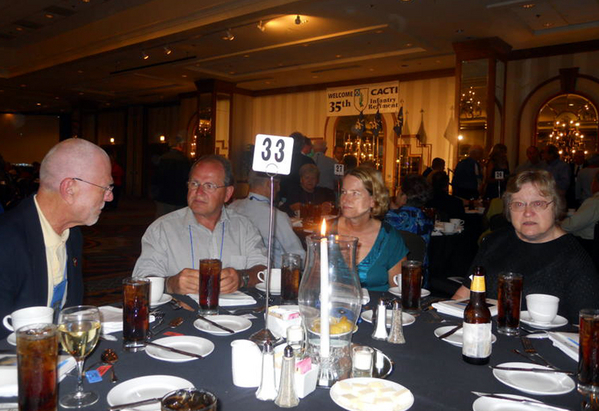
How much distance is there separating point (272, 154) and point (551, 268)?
1375mm

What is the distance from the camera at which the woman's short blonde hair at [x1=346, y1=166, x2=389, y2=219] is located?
2906 millimetres

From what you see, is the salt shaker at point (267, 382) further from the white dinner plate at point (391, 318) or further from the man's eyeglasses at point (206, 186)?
the man's eyeglasses at point (206, 186)

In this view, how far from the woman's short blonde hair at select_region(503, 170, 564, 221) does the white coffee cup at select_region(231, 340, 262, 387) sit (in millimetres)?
1684

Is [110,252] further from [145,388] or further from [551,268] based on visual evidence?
[145,388]

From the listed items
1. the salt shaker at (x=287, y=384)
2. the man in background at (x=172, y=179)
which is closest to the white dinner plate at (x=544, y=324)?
the salt shaker at (x=287, y=384)

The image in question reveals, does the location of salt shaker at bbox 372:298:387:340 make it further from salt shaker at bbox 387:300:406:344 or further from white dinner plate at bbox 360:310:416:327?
white dinner plate at bbox 360:310:416:327

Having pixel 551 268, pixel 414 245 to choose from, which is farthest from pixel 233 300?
pixel 414 245

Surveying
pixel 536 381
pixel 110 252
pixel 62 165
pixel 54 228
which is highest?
pixel 62 165

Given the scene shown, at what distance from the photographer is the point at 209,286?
6.10 feet

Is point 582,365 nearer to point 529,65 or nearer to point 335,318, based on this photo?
point 335,318

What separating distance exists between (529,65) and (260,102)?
7.78 metres

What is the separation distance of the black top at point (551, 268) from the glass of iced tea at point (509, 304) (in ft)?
1.40

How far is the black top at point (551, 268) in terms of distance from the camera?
212 centimetres

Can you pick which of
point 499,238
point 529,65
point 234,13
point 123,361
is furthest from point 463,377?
point 529,65
